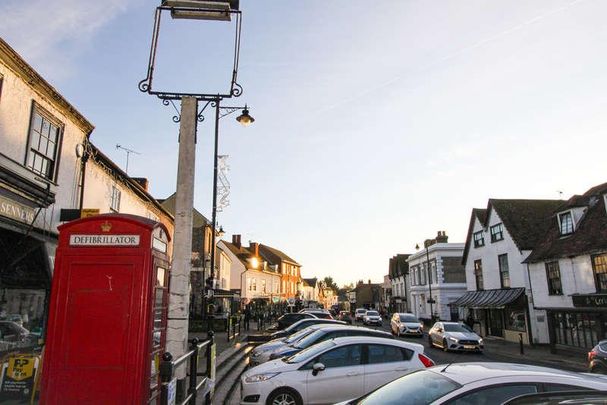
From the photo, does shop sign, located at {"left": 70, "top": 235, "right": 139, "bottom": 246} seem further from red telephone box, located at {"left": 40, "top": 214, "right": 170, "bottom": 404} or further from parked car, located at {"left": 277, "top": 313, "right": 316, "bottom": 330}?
parked car, located at {"left": 277, "top": 313, "right": 316, "bottom": 330}

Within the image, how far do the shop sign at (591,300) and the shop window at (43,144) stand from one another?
76.9 feet

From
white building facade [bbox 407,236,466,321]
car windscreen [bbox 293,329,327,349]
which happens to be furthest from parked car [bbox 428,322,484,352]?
white building facade [bbox 407,236,466,321]

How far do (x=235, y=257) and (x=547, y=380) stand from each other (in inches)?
2235

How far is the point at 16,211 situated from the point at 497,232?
3255 centimetres

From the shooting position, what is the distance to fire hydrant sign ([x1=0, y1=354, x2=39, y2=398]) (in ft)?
27.9

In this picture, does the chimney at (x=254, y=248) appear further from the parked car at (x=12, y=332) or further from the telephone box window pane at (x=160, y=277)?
the telephone box window pane at (x=160, y=277)

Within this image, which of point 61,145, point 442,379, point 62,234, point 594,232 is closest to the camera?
point 442,379

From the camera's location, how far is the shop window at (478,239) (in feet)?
122

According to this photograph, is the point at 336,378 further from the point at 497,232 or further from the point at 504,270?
the point at 497,232

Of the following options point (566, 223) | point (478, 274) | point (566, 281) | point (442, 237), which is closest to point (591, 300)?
point (566, 281)

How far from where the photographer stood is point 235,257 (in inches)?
2361

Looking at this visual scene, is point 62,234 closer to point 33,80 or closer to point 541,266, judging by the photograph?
point 33,80

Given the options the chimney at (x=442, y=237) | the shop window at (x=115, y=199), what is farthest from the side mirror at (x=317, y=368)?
the chimney at (x=442, y=237)

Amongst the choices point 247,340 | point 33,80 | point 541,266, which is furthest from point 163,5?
point 541,266
